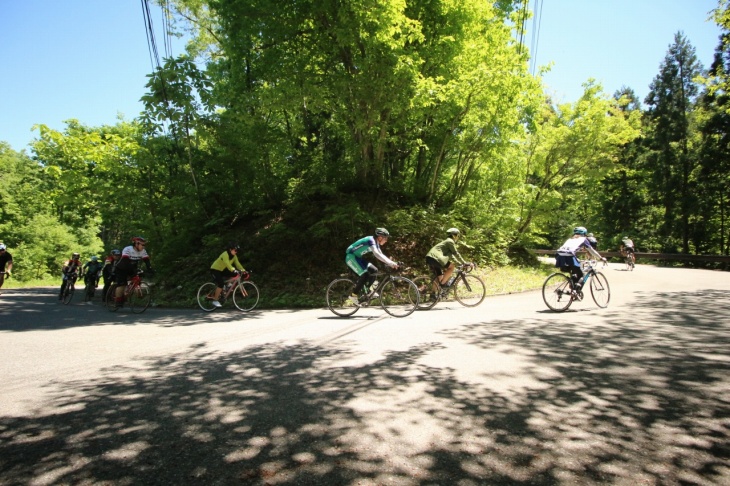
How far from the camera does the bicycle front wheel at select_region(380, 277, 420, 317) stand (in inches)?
384

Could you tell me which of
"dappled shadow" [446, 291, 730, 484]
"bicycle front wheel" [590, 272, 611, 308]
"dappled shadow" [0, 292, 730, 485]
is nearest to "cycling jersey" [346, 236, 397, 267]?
"dappled shadow" [446, 291, 730, 484]

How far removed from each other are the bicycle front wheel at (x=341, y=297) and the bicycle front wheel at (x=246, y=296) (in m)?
2.73

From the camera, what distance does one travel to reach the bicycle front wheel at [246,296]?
11.3 m

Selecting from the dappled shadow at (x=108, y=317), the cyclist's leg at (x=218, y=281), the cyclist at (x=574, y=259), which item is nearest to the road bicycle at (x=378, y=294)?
the dappled shadow at (x=108, y=317)

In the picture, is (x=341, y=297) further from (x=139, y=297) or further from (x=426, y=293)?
(x=139, y=297)

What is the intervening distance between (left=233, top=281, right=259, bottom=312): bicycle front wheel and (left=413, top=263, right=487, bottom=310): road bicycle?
4.70 m

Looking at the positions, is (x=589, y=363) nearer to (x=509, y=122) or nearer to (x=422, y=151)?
(x=509, y=122)

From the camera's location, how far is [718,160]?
28.4 m

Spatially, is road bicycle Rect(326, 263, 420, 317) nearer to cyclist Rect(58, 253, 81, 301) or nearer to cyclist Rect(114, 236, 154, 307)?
cyclist Rect(114, 236, 154, 307)

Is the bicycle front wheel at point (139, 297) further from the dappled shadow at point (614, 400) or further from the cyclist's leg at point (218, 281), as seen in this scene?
the dappled shadow at point (614, 400)

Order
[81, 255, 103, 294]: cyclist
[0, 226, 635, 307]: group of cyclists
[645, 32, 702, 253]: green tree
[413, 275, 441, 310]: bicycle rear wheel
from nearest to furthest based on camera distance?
[0, 226, 635, 307]: group of cyclists → [413, 275, 441, 310]: bicycle rear wheel → [81, 255, 103, 294]: cyclist → [645, 32, 702, 253]: green tree

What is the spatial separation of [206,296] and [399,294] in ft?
18.1

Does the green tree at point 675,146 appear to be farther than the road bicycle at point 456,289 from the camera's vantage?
Yes

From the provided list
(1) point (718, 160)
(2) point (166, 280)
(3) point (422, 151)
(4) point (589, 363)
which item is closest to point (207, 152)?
(2) point (166, 280)
